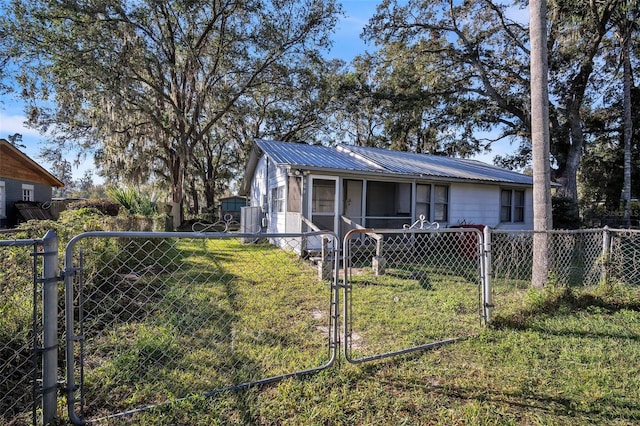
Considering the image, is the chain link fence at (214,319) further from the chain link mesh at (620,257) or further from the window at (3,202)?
the window at (3,202)

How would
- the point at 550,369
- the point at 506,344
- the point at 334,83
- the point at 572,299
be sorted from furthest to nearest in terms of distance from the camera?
1. the point at 334,83
2. the point at 572,299
3. the point at 506,344
4. the point at 550,369

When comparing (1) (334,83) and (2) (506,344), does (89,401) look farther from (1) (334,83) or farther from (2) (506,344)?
(1) (334,83)

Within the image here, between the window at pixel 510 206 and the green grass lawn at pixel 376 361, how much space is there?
823 cm

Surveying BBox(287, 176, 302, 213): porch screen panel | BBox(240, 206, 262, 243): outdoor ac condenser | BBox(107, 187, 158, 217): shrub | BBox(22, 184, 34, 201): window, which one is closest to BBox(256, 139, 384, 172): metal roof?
BBox(287, 176, 302, 213): porch screen panel

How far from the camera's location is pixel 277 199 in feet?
34.3

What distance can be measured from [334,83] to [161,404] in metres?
18.9

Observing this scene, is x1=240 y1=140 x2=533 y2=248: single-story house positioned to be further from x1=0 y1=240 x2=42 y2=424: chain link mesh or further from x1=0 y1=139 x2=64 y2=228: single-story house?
x1=0 y1=139 x2=64 y2=228: single-story house

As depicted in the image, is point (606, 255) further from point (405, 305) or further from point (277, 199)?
point (277, 199)

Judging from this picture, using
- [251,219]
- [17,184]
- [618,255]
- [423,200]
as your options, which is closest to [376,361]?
[618,255]

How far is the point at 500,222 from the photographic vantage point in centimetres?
1210

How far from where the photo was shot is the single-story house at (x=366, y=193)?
880cm

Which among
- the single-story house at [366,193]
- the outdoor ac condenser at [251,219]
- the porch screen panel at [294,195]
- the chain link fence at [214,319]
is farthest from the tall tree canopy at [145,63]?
the chain link fence at [214,319]

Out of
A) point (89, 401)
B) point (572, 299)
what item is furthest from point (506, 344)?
point (89, 401)

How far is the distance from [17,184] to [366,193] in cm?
1670
